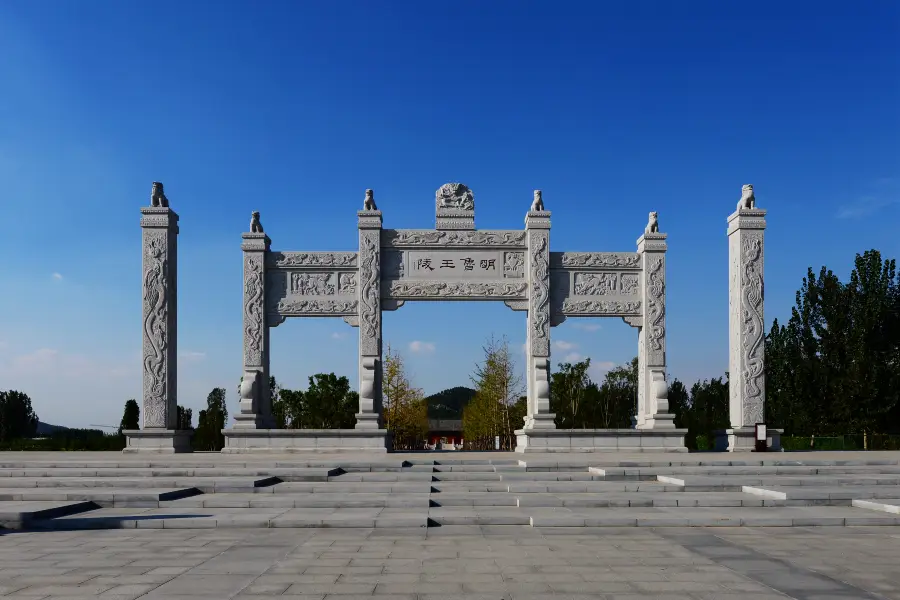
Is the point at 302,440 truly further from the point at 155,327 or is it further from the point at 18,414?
the point at 18,414

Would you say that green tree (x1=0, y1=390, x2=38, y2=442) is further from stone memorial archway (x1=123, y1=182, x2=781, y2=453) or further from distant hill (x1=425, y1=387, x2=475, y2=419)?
distant hill (x1=425, y1=387, x2=475, y2=419)

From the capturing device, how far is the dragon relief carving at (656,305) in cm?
1739

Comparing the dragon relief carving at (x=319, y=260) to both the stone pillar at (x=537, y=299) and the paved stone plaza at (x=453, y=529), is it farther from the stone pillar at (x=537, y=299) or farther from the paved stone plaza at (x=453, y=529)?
the paved stone plaza at (x=453, y=529)

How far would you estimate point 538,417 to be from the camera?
54.3ft

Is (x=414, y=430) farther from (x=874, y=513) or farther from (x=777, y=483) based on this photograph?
(x=874, y=513)

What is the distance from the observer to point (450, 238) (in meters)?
17.4

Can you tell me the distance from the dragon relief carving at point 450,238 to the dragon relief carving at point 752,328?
5.16m

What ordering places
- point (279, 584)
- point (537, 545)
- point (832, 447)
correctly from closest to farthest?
1. point (279, 584)
2. point (537, 545)
3. point (832, 447)

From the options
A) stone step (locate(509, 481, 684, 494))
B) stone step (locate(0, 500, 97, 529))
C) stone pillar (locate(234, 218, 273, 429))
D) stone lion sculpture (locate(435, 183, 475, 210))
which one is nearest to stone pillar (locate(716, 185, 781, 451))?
stone lion sculpture (locate(435, 183, 475, 210))

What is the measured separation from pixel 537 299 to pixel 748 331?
15.9 feet

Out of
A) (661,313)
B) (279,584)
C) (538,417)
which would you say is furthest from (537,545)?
(661,313)

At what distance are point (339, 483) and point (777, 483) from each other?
20.1ft

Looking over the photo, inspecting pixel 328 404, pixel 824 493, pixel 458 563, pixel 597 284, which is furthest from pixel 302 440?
pixel 328 404

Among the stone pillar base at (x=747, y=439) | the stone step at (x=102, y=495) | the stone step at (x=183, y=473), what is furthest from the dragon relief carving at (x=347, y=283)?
the stone pillar base at (x=747, y=439)
